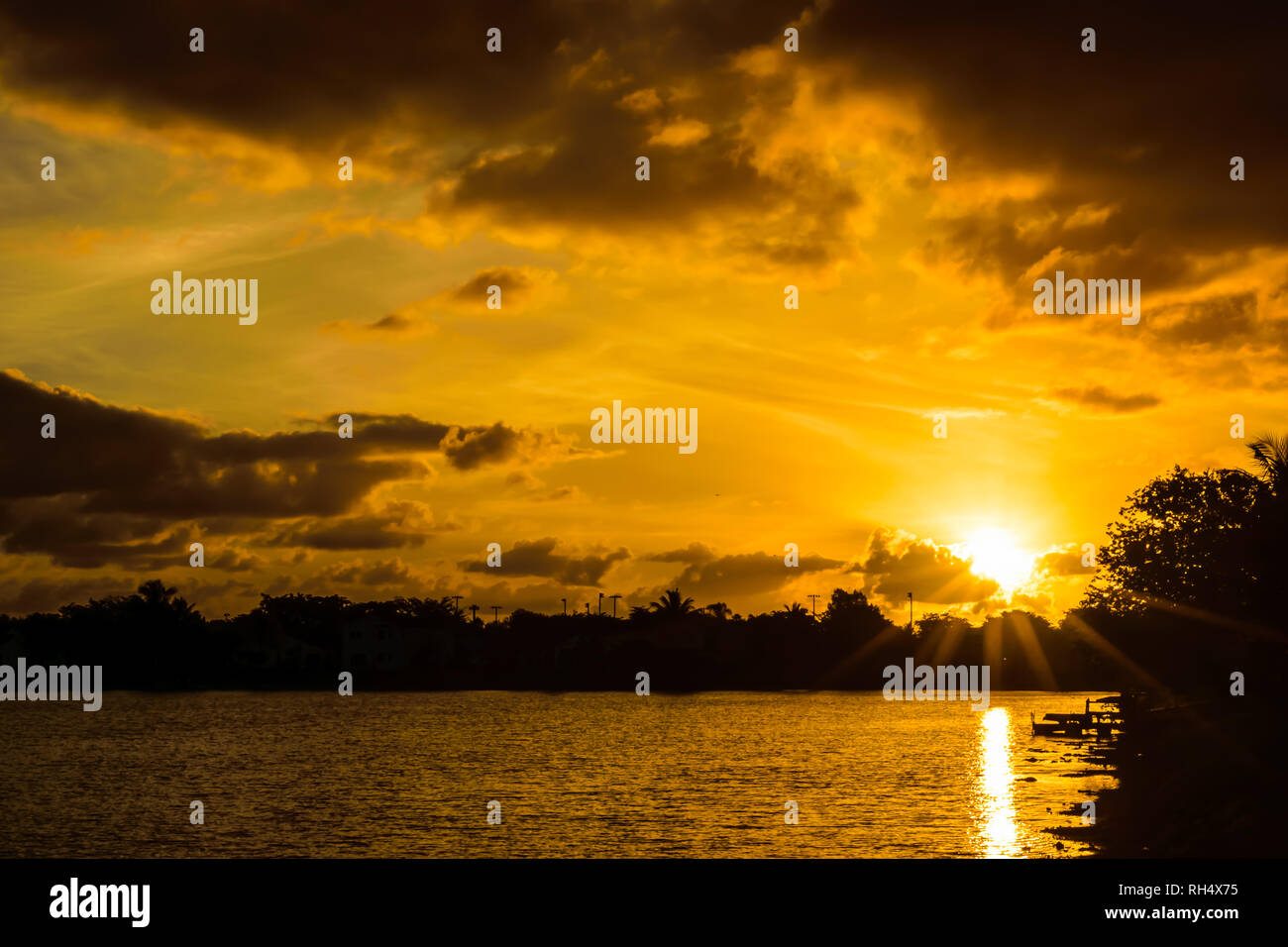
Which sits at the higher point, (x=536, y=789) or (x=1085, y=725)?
(x=536, y=789)

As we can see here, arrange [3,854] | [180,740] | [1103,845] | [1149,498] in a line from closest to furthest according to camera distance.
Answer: [1103,845]
[3,854]
[1149,498]
[180,740]

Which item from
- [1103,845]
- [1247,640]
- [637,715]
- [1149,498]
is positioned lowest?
[637,715]

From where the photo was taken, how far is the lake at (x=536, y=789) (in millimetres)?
54344

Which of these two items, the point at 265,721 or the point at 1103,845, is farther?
the point at 265,721

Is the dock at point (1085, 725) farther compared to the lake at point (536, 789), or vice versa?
the dock at point (1085, 725)

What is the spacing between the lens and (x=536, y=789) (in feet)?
247

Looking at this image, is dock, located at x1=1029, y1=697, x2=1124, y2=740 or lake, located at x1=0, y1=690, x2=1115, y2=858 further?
dock, located at x1=1029, y1=697, x2=1124, y2=740

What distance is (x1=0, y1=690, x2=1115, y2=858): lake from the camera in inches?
2140

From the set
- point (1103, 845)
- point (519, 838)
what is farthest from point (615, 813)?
point (1103, 845)

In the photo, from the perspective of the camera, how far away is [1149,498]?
291ft

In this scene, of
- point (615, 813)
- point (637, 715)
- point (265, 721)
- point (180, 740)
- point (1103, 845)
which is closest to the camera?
point (1103, 845)

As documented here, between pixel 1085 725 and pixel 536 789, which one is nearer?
pixel 536 789
